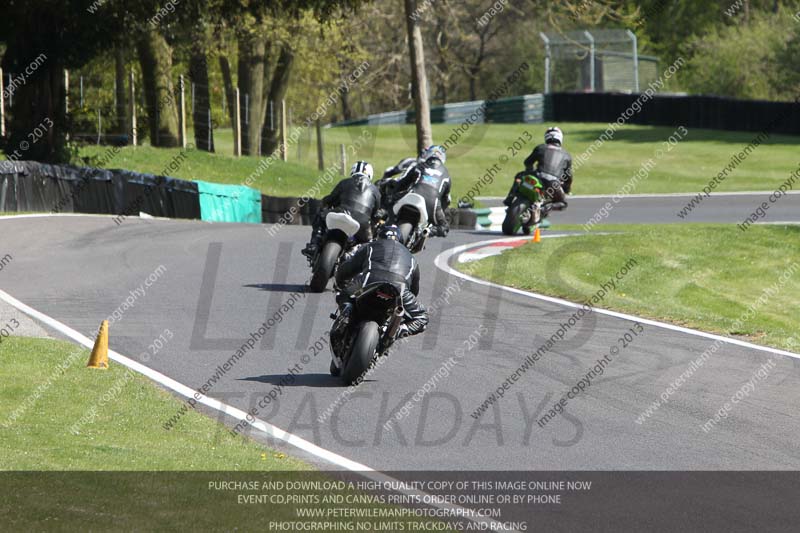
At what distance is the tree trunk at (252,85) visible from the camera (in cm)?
4203

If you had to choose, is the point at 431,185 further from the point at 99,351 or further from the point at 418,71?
the point at 418,71

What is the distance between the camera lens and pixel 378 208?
1492 centimetres

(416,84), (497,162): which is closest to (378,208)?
(416,84)

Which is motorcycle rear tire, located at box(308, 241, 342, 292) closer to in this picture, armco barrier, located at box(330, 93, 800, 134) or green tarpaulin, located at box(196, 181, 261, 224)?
green tarpaulin, located at box(196, 181, 261, 224)

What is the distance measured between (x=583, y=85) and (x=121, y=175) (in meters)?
36.6

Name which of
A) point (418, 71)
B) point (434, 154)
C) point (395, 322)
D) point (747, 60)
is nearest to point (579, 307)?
point (434, 154)

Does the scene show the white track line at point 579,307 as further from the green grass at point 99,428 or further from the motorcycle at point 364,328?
the green grass at point 99,428

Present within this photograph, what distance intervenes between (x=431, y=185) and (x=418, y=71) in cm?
1833

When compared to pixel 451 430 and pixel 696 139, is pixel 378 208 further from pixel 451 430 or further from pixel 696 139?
pixel 696 139

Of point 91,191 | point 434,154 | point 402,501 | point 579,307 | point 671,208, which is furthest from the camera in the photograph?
point 671,208

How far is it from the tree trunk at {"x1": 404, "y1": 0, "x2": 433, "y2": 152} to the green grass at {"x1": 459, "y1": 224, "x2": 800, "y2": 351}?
12833 mm

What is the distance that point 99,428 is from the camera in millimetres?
8344

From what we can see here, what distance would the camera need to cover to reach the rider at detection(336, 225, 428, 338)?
1008cm

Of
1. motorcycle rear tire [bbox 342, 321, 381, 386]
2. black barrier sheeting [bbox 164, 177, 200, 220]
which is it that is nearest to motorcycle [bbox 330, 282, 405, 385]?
motorcycle rear tire [bbox 342, 321, 381, 386]
